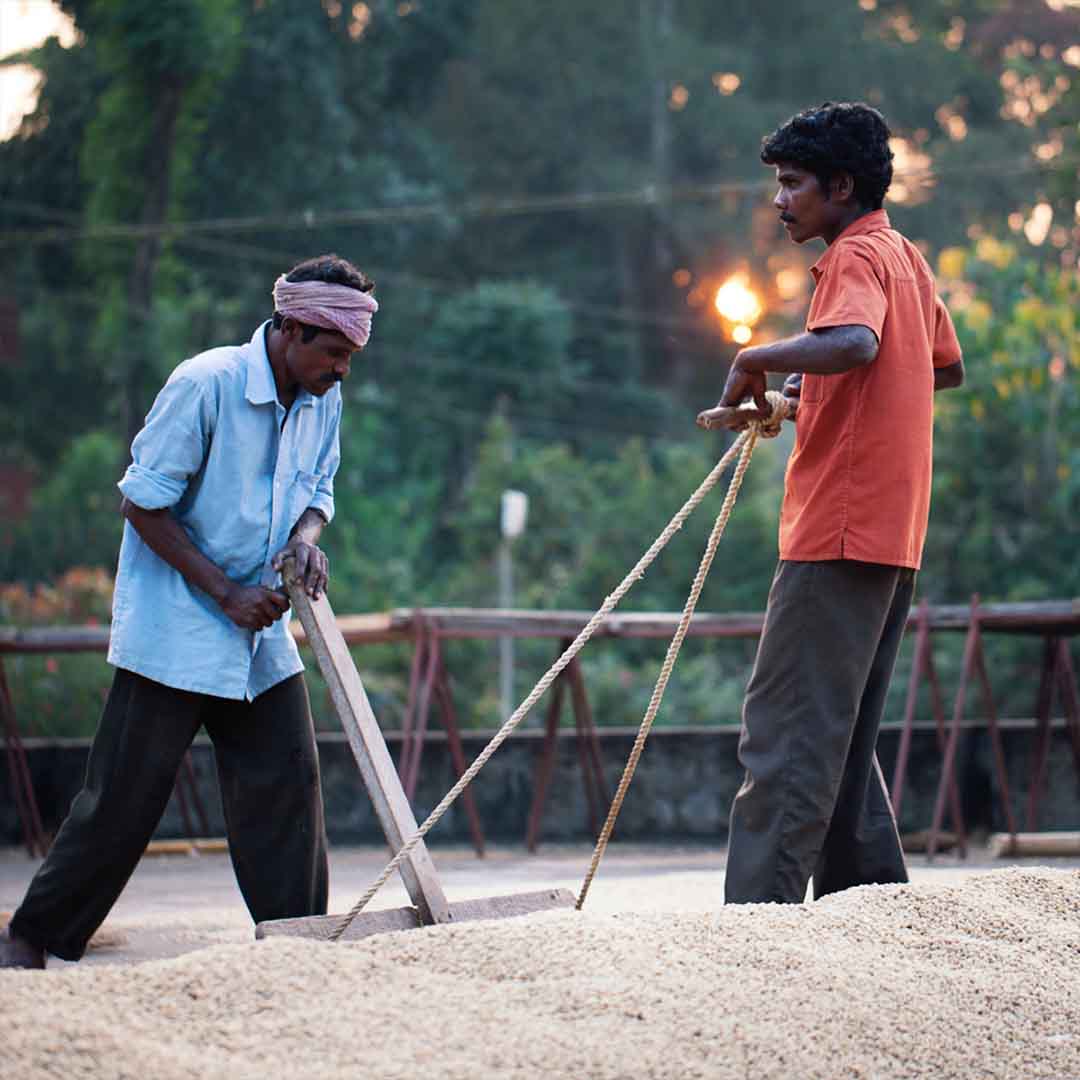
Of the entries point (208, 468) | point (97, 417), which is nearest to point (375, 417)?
point (97, 417)

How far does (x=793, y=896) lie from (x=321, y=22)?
79.2 feet

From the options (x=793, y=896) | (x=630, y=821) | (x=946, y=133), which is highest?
(x=946, y=133)

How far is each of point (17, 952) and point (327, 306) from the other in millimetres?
1519

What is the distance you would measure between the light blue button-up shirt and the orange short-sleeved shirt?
115cm

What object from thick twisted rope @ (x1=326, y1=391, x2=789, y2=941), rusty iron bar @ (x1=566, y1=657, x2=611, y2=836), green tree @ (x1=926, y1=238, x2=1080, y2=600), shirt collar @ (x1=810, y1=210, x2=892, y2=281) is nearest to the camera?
thick twisted rope @ (x1=326, y1=391, x2=789, y2=941)

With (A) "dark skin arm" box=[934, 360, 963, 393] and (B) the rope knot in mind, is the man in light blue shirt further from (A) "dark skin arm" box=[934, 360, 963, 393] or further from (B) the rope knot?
(A) "dark skin arm" box=[934, 360, 963, 393]

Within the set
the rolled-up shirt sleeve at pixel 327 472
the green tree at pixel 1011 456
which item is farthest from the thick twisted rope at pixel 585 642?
the green tree at pixel 1011 456

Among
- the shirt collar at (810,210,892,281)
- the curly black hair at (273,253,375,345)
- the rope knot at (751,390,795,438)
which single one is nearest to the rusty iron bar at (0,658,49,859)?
the curly black hair at (273,253,375,345)

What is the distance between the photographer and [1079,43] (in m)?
27.8

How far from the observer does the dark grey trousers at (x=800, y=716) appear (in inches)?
156

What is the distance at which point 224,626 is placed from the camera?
12.7ft

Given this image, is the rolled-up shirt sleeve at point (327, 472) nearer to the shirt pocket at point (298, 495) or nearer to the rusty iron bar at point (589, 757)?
the shirt pocket at point (298, 495)

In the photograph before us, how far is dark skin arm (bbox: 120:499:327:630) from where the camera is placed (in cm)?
381

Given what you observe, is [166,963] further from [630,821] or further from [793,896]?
[630,821]
